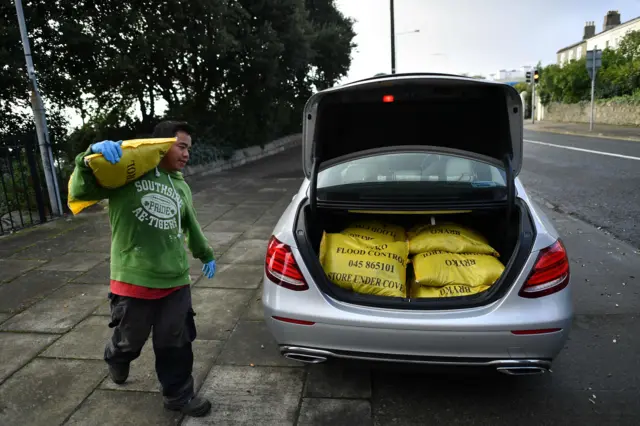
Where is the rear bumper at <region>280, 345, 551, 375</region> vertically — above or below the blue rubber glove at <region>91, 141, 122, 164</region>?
below

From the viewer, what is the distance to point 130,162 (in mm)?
2248

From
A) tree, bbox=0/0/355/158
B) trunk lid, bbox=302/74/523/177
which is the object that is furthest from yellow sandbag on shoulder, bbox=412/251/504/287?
tree, bbox=0/0/355/158

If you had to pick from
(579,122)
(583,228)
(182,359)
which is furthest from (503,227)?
(579,122)

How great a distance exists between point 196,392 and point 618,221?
646 centimetres

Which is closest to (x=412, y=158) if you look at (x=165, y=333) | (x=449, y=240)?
(x=449, y=240)

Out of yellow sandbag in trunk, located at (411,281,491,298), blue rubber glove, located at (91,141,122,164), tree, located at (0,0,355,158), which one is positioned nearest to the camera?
blue rubber glove, located at (91,141,122,164)

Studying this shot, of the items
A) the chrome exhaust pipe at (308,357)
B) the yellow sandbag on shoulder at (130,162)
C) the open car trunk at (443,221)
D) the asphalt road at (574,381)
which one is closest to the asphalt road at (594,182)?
the asphalt road at (574,381)

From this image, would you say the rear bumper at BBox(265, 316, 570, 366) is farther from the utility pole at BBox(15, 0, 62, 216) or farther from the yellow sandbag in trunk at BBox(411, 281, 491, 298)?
the utility pole at BBox(15, 0, 62, 216)

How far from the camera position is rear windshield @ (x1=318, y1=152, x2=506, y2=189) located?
3215mm

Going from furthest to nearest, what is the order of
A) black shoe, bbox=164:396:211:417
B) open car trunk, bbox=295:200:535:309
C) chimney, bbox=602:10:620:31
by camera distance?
chimney, bbox=602:10:620:31
black shoe, bbox=164:396:211:417
open car trunk, bbox=295:200:535:309

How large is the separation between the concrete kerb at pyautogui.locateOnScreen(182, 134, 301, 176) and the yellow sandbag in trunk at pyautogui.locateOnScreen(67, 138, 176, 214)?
981 centimetres

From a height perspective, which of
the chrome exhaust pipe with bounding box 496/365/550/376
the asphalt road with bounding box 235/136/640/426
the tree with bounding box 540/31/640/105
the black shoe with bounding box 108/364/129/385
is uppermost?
the tree with bounding box 540/31/640/105

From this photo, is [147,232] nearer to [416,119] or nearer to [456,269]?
[456,269]

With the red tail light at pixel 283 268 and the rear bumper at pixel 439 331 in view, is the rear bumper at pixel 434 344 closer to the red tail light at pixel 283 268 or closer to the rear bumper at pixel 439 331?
the rear bumper at pixel 439 331
